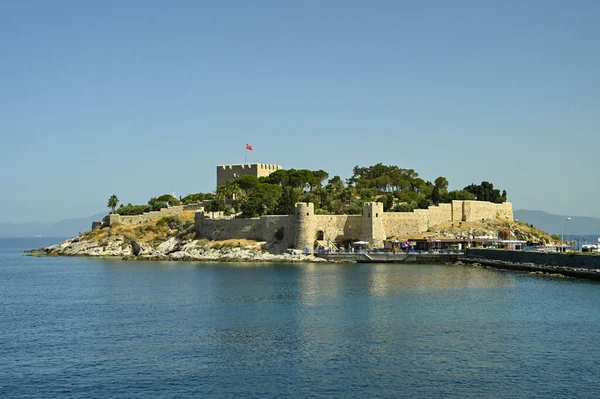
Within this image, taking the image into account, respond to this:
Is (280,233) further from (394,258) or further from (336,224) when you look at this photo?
(394,258)

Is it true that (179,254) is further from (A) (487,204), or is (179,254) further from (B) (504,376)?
(B) (504,376)

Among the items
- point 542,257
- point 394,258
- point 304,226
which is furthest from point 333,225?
point 542,257

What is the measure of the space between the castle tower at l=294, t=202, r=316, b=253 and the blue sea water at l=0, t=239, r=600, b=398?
14518mm

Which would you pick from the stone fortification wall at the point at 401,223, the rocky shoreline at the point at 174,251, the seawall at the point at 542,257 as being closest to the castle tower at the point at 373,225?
the stone fortification wall at the point at 401,223

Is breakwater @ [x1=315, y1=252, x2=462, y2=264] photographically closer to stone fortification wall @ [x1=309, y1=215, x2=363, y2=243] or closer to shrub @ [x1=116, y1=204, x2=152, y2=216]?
stone fortification wall @ [x1=309, y1=215, x2=363, y2=243]

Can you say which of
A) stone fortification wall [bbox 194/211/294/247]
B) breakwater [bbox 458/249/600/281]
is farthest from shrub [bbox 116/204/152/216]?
breakwater [bbox 458/249/600/281]

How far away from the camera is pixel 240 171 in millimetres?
77812

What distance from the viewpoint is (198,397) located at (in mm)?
17062

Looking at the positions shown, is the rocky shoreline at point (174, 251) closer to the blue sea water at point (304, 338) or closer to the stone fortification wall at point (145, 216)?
the stone fortification wall at point (145, 216)

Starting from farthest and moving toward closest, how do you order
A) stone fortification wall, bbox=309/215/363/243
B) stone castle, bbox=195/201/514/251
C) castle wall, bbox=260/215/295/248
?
stone fortification wall, bbox=309/215/363/243 < castle wall, bbox=260/215/295/248 < stone castle, bbox=195/201/514/251

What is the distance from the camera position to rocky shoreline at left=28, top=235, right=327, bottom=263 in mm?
55562

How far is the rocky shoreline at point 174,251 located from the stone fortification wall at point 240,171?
53.6 feet

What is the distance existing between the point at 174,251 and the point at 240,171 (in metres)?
19.0

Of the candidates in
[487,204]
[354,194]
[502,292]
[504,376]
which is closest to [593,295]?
[502,292]
